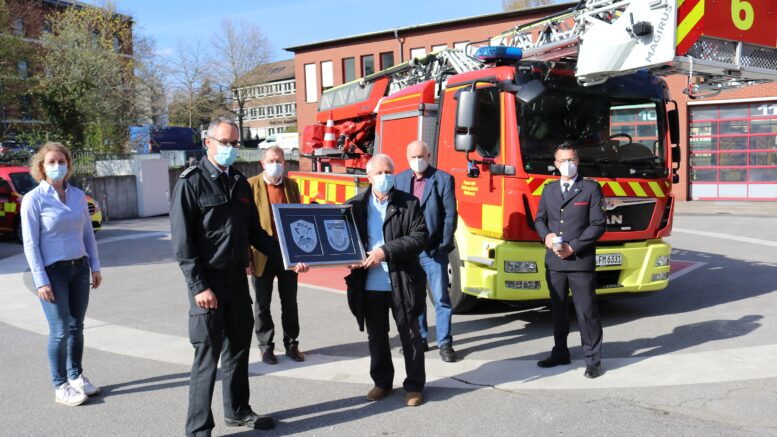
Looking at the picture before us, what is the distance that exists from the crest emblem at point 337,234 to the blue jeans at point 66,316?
194cm

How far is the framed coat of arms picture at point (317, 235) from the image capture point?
453 cm

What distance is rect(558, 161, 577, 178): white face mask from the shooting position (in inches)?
217

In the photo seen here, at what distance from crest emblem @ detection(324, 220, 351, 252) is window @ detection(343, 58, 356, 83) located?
30893 millimetres

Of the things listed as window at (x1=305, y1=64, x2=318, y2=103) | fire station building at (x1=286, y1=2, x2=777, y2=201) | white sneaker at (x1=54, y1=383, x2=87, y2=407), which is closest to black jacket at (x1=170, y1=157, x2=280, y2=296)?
white sneaker at (x1=54, y1=383, x2=87, y2=407)

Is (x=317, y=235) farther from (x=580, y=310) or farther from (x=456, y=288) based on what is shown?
(x=456, y=288)

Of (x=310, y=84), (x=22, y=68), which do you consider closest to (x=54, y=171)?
(x=22, y=68)

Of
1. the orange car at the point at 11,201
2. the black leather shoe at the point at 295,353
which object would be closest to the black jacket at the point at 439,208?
the black leather shoe at the point at 295,353

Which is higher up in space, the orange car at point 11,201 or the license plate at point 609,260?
the orange car at point 11,201

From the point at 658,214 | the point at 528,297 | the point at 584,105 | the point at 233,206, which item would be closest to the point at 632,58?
the point at 584,105

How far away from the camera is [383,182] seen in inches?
185

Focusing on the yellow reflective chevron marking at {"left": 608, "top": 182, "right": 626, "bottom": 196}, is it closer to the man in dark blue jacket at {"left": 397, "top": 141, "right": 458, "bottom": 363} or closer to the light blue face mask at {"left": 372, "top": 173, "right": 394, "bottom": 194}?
the man in dark blue jacket at {"left": 397, "top": 141, "right": 458, "bottom": 363}

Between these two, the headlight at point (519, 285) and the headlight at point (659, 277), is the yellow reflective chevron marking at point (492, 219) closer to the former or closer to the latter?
the headlight at point (519, 285)

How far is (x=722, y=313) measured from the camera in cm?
751

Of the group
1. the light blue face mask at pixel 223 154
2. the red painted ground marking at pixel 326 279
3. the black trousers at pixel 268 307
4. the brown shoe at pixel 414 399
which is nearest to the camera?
the light blue face mask at pixel 223 154
